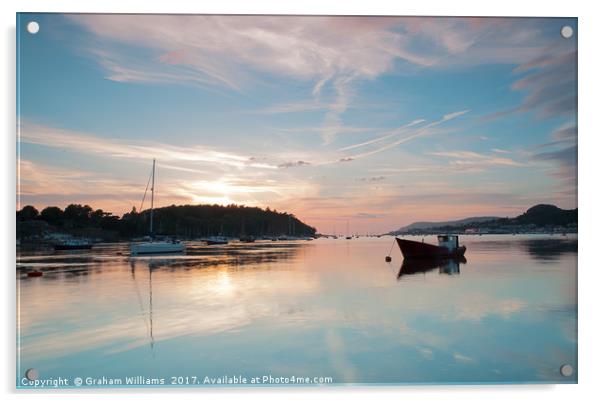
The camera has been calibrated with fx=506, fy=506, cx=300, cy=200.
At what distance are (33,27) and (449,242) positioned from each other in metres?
25.3

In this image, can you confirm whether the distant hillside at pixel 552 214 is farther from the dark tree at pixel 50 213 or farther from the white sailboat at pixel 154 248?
the white sailboat at pixel 154 248

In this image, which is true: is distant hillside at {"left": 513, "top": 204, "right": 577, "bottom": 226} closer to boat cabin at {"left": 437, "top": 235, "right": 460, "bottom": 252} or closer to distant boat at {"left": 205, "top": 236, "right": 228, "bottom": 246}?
boat cabin at {"left": 437, "top": 235, "right": 460, "bottom": 252}

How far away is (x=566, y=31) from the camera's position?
7.45 meters

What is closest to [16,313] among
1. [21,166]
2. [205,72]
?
[21,166]

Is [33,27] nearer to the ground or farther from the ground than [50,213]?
farther from the ground

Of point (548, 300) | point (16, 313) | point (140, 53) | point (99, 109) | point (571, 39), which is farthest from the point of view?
point (548, 300)

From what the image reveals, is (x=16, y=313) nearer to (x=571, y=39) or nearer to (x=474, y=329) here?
(x=474, y=329)

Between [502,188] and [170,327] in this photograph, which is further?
[502,188]

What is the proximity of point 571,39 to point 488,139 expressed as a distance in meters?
2.42

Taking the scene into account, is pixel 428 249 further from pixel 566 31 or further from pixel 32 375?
pixel 32 375

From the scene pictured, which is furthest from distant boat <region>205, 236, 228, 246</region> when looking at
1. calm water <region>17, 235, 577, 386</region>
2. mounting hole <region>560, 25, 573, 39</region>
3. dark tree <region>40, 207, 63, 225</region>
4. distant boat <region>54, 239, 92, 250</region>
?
mounting hole <region>560, 25, 573, 39</region>

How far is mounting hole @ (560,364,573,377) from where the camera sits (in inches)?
273

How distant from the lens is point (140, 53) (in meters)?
8.07

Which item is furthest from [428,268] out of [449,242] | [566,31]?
[566,31]
